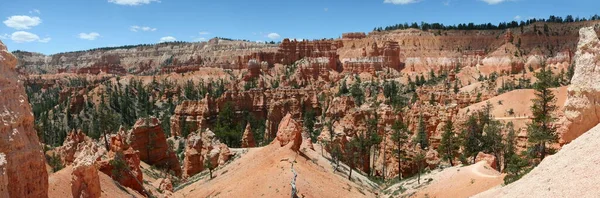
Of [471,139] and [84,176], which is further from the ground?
[84,176]

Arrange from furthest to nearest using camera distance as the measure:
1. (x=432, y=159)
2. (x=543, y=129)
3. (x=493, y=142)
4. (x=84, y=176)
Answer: (x=432, y=159) < (x=493, y=142) < (x=543, y=129) < (x=84, y=176)

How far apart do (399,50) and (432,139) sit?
9284 cm

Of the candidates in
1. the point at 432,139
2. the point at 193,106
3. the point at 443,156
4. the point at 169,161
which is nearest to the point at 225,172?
the point at 169,161

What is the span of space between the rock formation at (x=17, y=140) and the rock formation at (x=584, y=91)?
782 inches

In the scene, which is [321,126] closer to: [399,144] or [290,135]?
[399,144]

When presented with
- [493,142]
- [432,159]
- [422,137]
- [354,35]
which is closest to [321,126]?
[422,137]

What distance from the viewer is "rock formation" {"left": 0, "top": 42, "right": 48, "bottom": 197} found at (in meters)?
13.3

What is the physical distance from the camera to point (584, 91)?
59.4 ft

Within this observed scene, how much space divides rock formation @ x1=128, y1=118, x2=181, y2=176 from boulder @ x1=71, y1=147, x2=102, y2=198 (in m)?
23.4

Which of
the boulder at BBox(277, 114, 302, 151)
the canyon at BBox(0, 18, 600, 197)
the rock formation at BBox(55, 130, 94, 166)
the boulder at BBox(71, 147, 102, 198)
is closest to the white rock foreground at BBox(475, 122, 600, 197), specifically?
the canyon at BBox(0, 18, 600, 197)

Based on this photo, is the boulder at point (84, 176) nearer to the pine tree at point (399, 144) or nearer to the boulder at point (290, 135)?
the boulder at point (290, 135)

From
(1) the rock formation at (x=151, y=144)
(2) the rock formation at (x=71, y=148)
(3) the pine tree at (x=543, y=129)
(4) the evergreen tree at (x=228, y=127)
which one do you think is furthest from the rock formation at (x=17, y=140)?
(4) the evergreen tree at (x=228, y=127)

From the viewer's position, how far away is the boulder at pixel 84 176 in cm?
2003

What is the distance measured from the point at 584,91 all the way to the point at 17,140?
Answer: 790 inches
